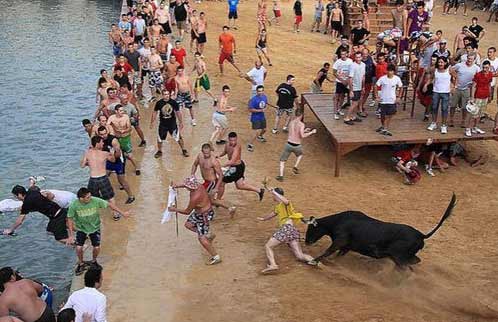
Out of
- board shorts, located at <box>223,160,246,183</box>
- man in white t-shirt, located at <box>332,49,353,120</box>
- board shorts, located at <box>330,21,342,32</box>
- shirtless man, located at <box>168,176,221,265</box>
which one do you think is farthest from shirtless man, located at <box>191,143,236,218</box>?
board shorts, located at <box>330,21,342,32</box>

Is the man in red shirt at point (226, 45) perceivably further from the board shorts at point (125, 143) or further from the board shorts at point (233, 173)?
the board shorts at point (233, 173)

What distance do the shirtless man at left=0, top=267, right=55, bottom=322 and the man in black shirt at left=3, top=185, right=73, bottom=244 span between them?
2.30 m

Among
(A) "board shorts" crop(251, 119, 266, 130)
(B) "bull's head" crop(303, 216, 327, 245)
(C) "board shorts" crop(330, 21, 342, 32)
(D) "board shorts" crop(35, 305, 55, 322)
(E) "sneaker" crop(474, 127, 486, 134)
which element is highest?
(C) "board shorts" crop(330, 21, 342, 32)

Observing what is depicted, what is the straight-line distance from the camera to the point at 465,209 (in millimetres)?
12336

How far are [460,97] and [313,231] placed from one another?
6031 mm

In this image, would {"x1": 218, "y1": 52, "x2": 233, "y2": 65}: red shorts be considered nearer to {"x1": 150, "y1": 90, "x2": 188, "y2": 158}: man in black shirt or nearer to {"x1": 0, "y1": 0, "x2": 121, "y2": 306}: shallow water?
{"x1": 0, "y1": 0, "x2": 121, "y2": 306}: shallow water

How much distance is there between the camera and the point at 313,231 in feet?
33.9

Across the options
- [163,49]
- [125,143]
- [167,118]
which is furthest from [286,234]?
[163,49]

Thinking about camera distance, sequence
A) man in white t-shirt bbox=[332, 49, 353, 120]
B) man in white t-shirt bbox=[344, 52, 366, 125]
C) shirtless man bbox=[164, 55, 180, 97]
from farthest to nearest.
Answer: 1. shirtless man bbox=[164, 55, 180, 97]
2. man in white t-shirt bbox=[332, 49, 353, 120]
3. man in white t-shirt bbox=[344, 52, 366, 125]

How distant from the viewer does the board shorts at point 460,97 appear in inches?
558

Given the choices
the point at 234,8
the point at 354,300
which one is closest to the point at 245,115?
the point at 354,300

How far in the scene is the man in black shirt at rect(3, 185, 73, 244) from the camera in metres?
10.0

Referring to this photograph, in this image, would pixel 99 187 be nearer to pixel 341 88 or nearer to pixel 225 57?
pixel 341 88

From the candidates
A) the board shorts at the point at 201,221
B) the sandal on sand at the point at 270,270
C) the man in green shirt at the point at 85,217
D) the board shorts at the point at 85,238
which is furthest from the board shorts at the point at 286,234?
the board shorts at the point at 85,238
